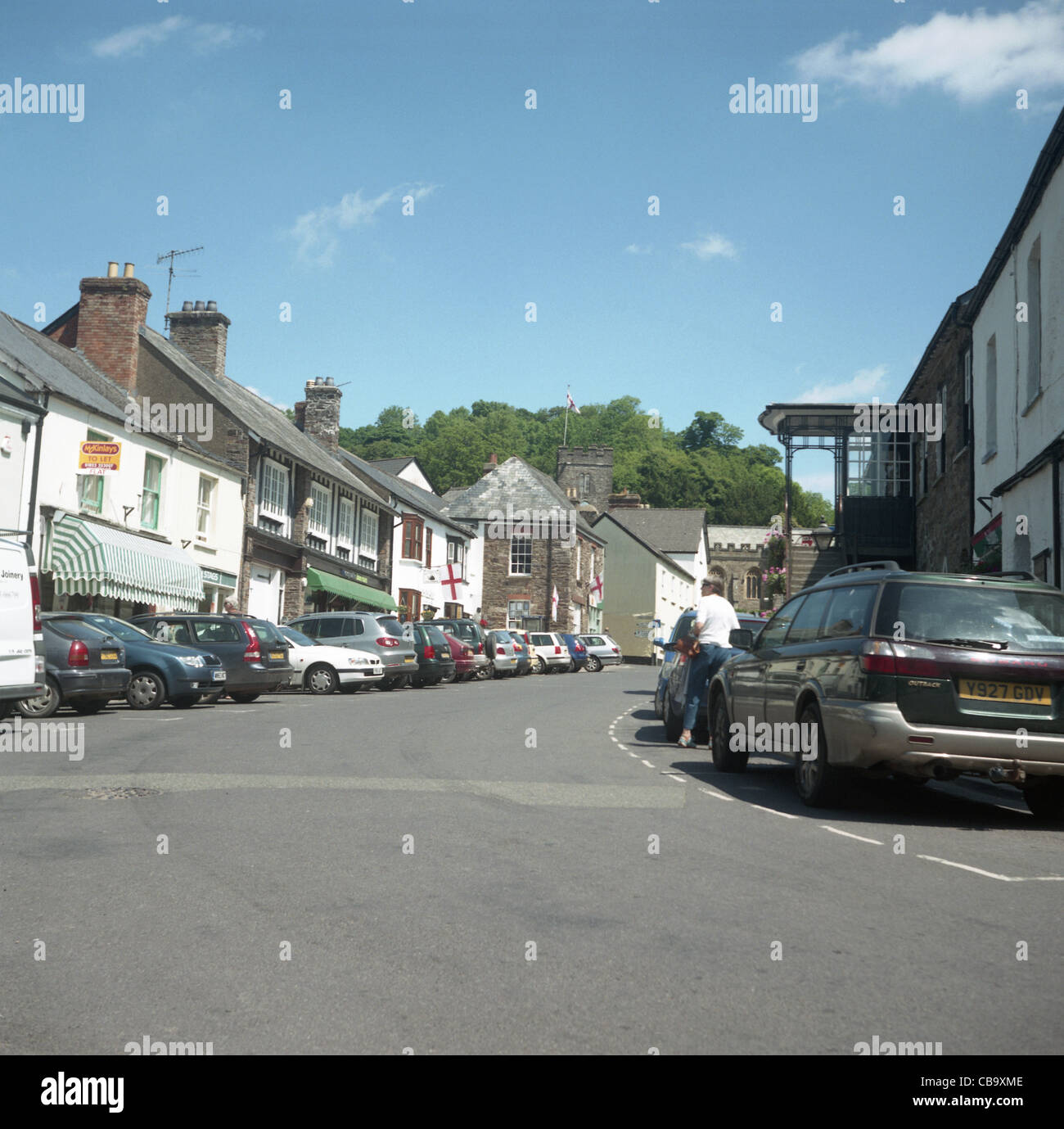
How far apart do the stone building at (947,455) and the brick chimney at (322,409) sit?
25.8 meters

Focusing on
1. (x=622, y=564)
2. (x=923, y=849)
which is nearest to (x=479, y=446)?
(x=622, y=564)

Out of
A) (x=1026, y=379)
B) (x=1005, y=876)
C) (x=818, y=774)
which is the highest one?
(x=1026, y=379)

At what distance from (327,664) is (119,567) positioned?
504 centimetres

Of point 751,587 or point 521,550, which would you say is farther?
point 751,587

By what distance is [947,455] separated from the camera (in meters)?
24.5

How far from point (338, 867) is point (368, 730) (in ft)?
29.0

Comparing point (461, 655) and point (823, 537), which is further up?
point (823, 537)

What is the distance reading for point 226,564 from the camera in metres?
34.1

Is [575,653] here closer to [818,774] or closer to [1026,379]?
[1026,379]

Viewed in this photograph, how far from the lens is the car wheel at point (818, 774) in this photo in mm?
8688

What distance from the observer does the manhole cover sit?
9008 mm

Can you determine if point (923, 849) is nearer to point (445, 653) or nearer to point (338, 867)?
point (338, 867)

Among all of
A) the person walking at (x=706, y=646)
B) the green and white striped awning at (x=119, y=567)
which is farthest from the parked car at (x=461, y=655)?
the person walking at (x=706, y=646)

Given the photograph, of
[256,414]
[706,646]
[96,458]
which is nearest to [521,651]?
[256,414]
